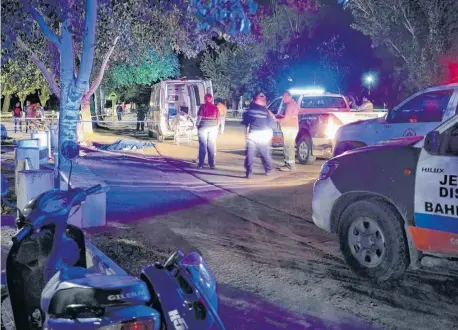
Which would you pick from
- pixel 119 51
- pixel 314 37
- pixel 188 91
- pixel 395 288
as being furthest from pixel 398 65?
pixel 395 288

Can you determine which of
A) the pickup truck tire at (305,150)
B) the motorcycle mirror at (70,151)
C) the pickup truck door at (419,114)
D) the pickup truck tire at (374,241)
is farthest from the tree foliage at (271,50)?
the motorcycle mirror at (70,151)

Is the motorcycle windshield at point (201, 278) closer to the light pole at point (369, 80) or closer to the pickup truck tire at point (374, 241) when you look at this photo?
the pickup truck tire at point (374, 241)

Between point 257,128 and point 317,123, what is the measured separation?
8.58 feet

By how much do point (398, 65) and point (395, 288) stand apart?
35242 millimetres

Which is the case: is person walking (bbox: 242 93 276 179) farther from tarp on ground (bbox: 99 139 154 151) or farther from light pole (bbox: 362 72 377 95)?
light pole (bbox: 362 72 377 95)

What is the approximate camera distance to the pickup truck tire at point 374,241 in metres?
5.20

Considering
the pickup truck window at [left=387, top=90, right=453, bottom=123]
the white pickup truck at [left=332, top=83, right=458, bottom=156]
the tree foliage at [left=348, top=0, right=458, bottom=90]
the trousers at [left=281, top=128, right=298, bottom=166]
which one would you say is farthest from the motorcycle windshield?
the tree foliage at [left=348, top=0, right=458, bottom=90]

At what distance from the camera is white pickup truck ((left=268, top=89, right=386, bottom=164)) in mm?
13805

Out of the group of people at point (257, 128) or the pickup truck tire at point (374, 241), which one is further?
the group of people at point (257, 128)

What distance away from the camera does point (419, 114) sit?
9781 mm

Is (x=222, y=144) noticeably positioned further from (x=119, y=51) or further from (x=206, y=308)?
(x=206, y=308)

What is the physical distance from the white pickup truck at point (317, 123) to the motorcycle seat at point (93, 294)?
37.1 ft

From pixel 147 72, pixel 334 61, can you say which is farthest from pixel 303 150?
pixel 334 61

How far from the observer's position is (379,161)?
211 inches
